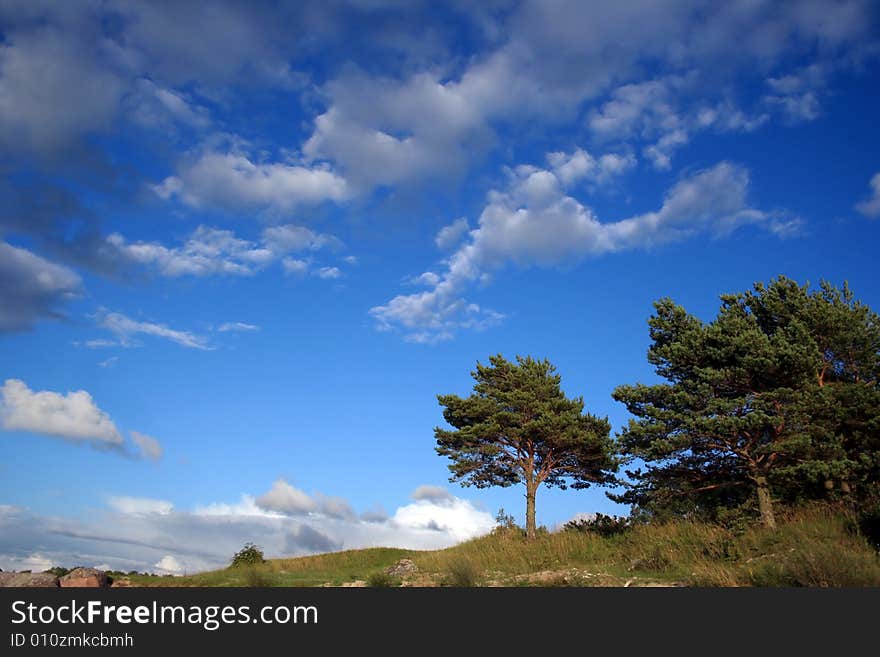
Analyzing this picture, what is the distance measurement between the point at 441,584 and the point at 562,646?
9638 millimetres

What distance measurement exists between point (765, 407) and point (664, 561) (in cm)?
689

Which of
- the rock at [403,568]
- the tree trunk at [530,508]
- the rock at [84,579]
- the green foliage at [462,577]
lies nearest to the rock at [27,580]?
the rock at [84,579]

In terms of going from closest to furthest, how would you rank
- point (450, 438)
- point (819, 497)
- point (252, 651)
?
point (252, 651)
point (819, 497)
point (450, 438)

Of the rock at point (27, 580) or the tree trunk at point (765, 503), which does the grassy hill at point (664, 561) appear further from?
the rock at point (27, 580)

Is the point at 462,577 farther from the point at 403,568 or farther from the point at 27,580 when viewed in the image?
the point at 403,568

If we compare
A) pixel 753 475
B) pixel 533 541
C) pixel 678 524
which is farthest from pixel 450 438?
pixel 753 475

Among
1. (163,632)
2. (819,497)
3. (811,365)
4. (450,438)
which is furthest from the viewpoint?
(450,438)

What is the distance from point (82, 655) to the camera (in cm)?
663

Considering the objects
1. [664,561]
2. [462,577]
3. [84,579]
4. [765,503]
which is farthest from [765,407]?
[84,579]

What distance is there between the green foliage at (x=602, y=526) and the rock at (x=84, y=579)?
19.3m

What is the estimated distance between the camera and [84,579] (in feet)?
47.7

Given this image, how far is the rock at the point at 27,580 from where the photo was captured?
13.5 meters

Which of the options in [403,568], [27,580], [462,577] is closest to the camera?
[27,580]

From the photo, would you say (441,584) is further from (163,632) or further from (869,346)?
(869,346)
